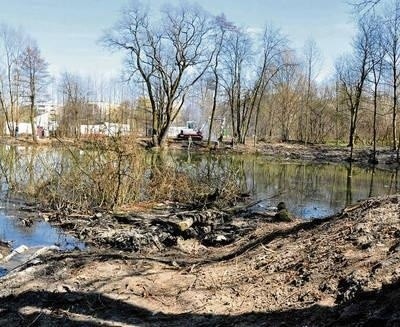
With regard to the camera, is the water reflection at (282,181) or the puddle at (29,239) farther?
the water reflection at (282,181)

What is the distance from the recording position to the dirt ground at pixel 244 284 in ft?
17.2

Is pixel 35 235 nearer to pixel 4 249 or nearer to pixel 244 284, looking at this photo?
pixel 4 249

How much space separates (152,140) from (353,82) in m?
22.0

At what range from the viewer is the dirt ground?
524cm

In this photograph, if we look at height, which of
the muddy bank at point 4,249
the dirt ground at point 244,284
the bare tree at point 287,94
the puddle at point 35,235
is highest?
the bare tree at point 287,94

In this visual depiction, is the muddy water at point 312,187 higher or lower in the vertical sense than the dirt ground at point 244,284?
lower

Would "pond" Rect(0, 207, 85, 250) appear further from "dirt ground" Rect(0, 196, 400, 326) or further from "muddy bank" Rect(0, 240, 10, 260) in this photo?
"dirt ground" Rect(0, 196, 400, 326)

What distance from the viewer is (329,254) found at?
6.52 metres

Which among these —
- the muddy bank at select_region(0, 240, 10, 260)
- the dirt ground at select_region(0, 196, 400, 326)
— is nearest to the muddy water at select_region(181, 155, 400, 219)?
the dirt ground at select_region(0, 196, 400, 326)

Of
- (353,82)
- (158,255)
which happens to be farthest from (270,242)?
(353,82)

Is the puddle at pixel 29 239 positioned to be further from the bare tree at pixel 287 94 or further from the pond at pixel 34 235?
the bare tree at pixel 287 94

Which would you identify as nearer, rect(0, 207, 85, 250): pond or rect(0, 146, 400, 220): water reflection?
rect(0, 207, 85, 250): pond

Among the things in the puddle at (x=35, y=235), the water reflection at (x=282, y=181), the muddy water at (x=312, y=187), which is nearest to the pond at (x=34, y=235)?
the puddle at (x=35, y=235)

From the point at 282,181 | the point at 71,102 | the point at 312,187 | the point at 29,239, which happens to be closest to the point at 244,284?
the point at 29,239
